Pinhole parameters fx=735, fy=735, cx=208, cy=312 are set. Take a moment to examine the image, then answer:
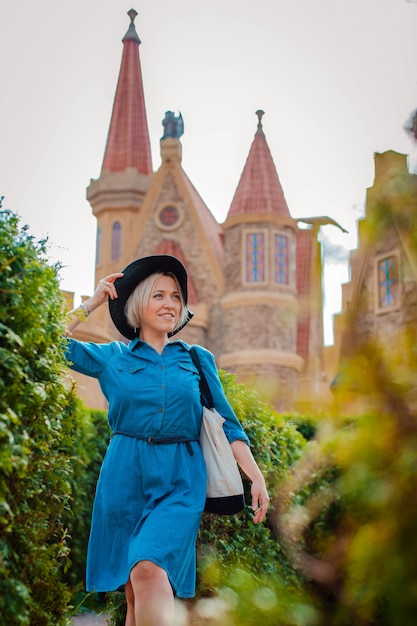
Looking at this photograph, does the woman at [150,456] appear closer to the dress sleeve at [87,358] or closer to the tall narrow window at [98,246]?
the dress sleeve at [87,358]

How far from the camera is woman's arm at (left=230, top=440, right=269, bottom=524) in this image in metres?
3.11

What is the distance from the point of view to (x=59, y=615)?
2.82m

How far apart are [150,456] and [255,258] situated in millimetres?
20692

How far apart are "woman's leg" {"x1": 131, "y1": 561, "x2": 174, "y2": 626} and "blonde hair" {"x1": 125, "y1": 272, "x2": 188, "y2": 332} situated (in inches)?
46.3

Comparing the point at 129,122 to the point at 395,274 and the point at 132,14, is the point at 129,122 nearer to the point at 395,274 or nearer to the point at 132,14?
the point at 132,14

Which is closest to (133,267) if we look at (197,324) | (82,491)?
(82,491)

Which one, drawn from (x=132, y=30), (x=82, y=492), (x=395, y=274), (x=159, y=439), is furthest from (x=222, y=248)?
A: (x=395, y=274)

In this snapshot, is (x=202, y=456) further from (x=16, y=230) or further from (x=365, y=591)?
(x=365, y=591)

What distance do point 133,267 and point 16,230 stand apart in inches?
36.0

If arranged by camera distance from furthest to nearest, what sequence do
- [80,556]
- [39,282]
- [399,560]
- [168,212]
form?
[168,212], [80,556], [39,282], [399,560]

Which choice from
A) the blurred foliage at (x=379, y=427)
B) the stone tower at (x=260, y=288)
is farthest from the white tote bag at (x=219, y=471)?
the stone tower at (x=260, y=288)

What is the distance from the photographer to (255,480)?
3123 mm

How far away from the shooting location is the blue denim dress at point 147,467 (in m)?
2.96

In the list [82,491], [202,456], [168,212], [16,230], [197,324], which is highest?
[168,212]
